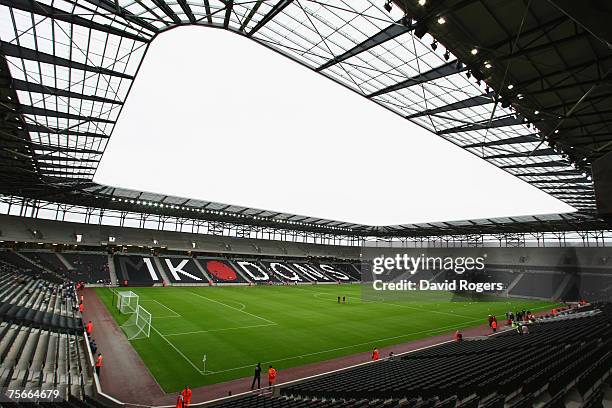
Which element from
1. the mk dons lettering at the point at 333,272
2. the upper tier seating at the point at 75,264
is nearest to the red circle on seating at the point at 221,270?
the upper tier seating at the point at 75,264

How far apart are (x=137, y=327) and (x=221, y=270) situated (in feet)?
130

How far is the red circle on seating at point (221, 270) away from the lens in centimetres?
6475

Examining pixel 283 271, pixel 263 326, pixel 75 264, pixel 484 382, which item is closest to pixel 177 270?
pixel 75 264

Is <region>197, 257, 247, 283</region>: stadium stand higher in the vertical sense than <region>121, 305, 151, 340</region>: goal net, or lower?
higher

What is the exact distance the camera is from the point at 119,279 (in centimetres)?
5475

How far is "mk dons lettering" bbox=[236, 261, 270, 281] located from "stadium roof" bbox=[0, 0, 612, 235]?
4433 centimetres

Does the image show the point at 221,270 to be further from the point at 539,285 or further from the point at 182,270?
the point at 539,285

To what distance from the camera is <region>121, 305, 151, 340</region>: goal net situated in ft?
84.8

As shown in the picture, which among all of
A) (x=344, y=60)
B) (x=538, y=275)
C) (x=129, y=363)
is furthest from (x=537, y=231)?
(x=129, y=363)

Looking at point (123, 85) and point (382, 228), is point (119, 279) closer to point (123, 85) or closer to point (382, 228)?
point (123, 85)

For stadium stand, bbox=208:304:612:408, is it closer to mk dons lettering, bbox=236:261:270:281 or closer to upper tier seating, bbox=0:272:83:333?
upper tier seating, bbox=0:272:83:333

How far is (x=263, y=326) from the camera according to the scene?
31078mm

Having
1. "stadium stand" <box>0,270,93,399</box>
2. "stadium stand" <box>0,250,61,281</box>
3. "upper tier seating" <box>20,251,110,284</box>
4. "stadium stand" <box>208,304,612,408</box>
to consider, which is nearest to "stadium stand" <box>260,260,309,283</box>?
"upper tier seating" <box>20,251,110,284</box>

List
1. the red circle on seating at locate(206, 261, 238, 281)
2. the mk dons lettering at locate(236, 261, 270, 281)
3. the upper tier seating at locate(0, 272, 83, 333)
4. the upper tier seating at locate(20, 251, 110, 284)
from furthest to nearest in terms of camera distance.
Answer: the mk dons lettering at locate(236, 261, 270, 281)
the red circle on seating at locate(206, 261, 238, 281)
the upper tier seating at locate(20, 251, 110, 284)
the upper tier seating at locate(0, 272, 83, 333)
